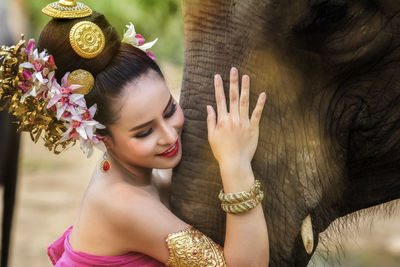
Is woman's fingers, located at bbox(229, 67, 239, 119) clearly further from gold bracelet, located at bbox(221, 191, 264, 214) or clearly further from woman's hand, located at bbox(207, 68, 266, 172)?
gold bracelet, located at bbox(221, 191, 264, 214)

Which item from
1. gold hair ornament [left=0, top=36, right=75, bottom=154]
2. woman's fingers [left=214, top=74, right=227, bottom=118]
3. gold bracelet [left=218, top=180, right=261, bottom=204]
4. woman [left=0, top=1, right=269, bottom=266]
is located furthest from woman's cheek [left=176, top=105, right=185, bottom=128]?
gold hair ornament [left=0, top=36, right=75, bottom=154]

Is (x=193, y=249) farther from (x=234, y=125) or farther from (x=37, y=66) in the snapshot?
(x=37, y=66)

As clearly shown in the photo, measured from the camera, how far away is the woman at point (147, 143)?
5.78ft

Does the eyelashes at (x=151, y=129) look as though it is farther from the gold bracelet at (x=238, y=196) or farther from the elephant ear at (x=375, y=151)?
the elephant ear at (x=375, y=151)

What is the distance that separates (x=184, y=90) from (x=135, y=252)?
1.52 ft

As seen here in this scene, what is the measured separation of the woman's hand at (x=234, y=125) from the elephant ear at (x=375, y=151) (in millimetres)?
331

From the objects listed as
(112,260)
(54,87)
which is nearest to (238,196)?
(112,260)

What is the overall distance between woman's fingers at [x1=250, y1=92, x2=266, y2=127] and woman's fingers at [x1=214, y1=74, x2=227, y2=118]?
0.07m

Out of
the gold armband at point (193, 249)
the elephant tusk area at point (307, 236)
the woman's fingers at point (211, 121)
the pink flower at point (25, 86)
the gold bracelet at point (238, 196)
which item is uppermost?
the woman's fingers at point (211, 121)

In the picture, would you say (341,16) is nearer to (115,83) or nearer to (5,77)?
(115,83)

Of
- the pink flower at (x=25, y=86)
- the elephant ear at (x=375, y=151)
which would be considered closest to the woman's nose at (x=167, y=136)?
the pink flower at (x=25, y=86)

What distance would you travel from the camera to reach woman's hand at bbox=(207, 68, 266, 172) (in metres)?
1.76

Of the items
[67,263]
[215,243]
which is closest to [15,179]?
[67,263]

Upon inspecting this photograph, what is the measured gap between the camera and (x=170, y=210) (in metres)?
1.91
